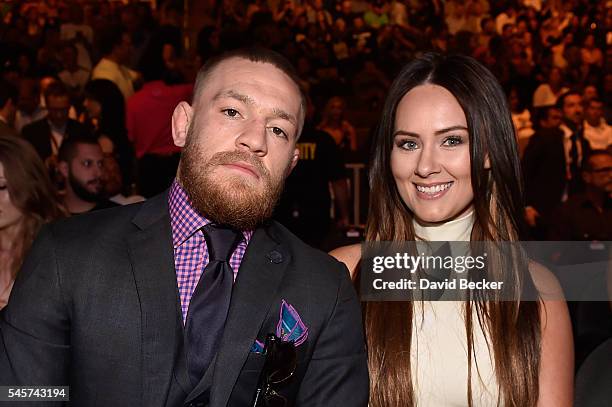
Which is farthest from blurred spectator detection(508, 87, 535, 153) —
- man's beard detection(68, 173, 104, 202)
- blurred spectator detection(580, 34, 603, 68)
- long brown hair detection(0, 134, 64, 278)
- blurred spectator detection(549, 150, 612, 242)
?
long brown hair detection(0, 134, 64, 278)

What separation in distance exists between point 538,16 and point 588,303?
A: 1002cm

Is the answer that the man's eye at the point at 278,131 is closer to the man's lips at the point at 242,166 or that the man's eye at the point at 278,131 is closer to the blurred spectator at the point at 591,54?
the man's lips at the point at 242,166

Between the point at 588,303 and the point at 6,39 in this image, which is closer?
the point at 588,303

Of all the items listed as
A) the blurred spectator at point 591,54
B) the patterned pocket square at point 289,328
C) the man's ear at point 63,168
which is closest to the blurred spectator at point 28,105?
the man's ear at point 63,168

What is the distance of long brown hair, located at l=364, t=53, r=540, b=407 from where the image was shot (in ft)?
8.23

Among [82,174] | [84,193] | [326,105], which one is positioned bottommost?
[84,193]

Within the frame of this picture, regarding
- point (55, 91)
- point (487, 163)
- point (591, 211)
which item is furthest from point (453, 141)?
point (55, 91)

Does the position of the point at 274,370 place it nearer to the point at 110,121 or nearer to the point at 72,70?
the point at 110,121

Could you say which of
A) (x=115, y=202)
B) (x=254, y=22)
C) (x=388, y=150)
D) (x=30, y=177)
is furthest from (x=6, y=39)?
(x=388, y=150)

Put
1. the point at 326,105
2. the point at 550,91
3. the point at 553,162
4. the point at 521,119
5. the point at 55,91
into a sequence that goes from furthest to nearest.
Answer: the point at 550,91, the point at 521,119, the point at 326,105, the point at 553,162, the point at 55,91

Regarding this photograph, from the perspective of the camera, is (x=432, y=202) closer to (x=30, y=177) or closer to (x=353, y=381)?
(x=353, y=381)

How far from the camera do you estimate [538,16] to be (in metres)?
12.5

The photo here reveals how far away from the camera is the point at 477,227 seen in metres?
2.68

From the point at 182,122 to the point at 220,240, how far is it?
1.16ft
